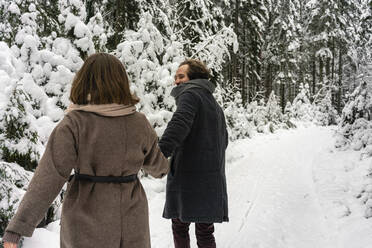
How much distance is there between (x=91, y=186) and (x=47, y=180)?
259mm

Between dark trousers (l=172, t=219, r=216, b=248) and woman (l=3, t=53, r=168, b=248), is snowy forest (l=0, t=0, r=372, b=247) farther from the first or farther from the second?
woman (l=3, t=53, r=168, b=248)

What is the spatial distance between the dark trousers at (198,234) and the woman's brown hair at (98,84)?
167 centimetres

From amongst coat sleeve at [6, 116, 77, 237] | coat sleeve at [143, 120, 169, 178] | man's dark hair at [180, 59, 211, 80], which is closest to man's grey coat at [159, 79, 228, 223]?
man's dark hair at [180, 59, 211, 80]

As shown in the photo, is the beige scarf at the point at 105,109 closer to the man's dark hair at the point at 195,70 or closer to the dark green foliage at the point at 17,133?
the man's dark hair at the point at 195,70

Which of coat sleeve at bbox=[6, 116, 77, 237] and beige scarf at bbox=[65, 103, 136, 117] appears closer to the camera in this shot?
coat sleeve at bbox=[6, 116, 77, 237]

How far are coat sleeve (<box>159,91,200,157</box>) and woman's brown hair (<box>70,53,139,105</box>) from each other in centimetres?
74

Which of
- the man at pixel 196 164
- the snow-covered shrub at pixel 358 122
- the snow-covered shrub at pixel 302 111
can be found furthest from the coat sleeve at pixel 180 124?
the snow-covered shrub at pixel 302 111

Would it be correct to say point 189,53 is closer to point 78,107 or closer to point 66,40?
point 66,40

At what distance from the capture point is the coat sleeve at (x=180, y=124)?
8.94 feet

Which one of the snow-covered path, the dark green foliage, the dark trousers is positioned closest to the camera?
the dark trousers

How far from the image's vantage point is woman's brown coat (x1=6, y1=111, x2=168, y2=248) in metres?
1.82

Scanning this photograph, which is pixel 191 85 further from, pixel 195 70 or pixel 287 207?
pixel 287 207

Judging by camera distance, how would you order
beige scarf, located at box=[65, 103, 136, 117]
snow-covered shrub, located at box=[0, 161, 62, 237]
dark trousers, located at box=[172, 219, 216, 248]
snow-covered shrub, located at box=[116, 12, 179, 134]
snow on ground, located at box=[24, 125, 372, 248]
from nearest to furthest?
beige scarf, located at box=[65, 103, 136, 117] < dark trousers, located at box=[172, 219, 216, 248] < snow-covered shrub, located at box=[0, 161, 62, 237] < snow on ground, located at box=[24, 125, 372, 248] < snow-covered shrub, located at box=[116, 12, 179, 134]

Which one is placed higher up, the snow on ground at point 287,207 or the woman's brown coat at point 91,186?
the woman's brown coat at point 91,186
